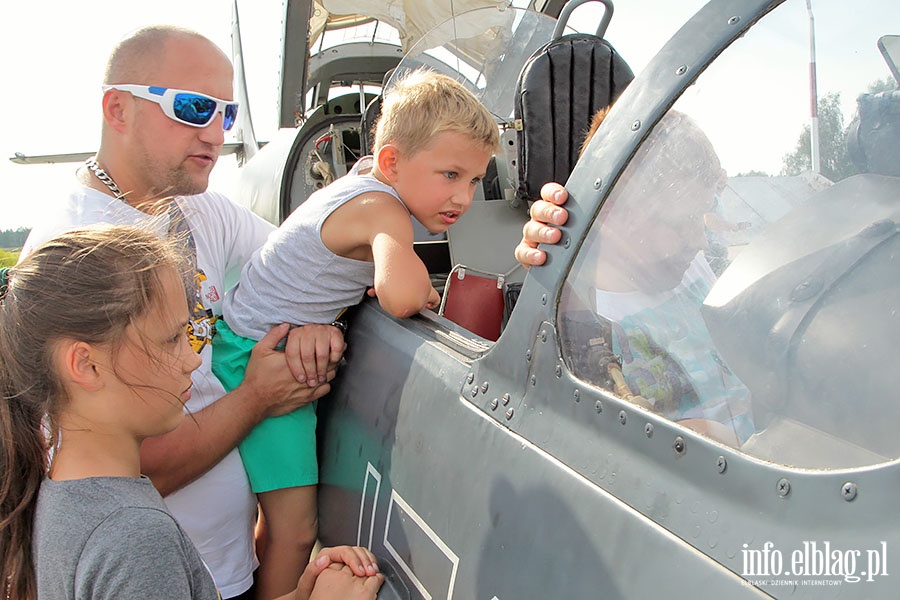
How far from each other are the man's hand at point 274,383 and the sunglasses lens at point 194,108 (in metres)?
0.65

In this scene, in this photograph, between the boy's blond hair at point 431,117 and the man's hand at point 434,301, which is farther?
the man's hand at point 434,301

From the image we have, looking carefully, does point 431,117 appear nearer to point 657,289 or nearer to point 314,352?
point 314,352

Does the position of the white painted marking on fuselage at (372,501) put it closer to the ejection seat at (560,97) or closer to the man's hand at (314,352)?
the man's hand at (314,352)

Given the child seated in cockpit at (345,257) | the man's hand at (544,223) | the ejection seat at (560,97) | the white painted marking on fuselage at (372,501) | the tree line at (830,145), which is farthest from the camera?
the ejection seat at (560,97)

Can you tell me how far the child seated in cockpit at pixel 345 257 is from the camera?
1.74 meters

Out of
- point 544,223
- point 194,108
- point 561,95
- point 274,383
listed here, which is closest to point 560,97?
point 561,95

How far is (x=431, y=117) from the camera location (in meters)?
1.75

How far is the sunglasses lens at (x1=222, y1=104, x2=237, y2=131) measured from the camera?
211 cm

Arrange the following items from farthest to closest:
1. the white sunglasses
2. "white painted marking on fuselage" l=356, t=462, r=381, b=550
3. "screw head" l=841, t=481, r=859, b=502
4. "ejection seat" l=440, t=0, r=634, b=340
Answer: "ejection seat" l=440, t=0, r=634, b=340
the white sunglasses
"white painted marking on fuselage" l=356, t=462, r=381, b=550
"screw head" l=841, t=481, r=859, b=502

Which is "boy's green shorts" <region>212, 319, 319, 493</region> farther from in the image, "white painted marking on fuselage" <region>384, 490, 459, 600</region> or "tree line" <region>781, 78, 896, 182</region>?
"tree line" <region>781, 78, 896, 182</region>

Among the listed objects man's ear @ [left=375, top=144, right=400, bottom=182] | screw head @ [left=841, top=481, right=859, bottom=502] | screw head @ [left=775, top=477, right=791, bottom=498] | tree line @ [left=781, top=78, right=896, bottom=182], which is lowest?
screw head @ [left=775, top=477, right=791, bottom=498]

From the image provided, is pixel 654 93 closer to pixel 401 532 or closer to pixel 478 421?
pixel 478 421

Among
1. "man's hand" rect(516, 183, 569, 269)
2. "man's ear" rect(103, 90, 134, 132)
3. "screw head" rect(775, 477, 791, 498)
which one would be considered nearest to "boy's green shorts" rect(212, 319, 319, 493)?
"man's ear" rect(103, 90, 134, 132)

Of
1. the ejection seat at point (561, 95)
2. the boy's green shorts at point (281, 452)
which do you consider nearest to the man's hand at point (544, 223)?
the boy's green shorts at point (281, 452)
